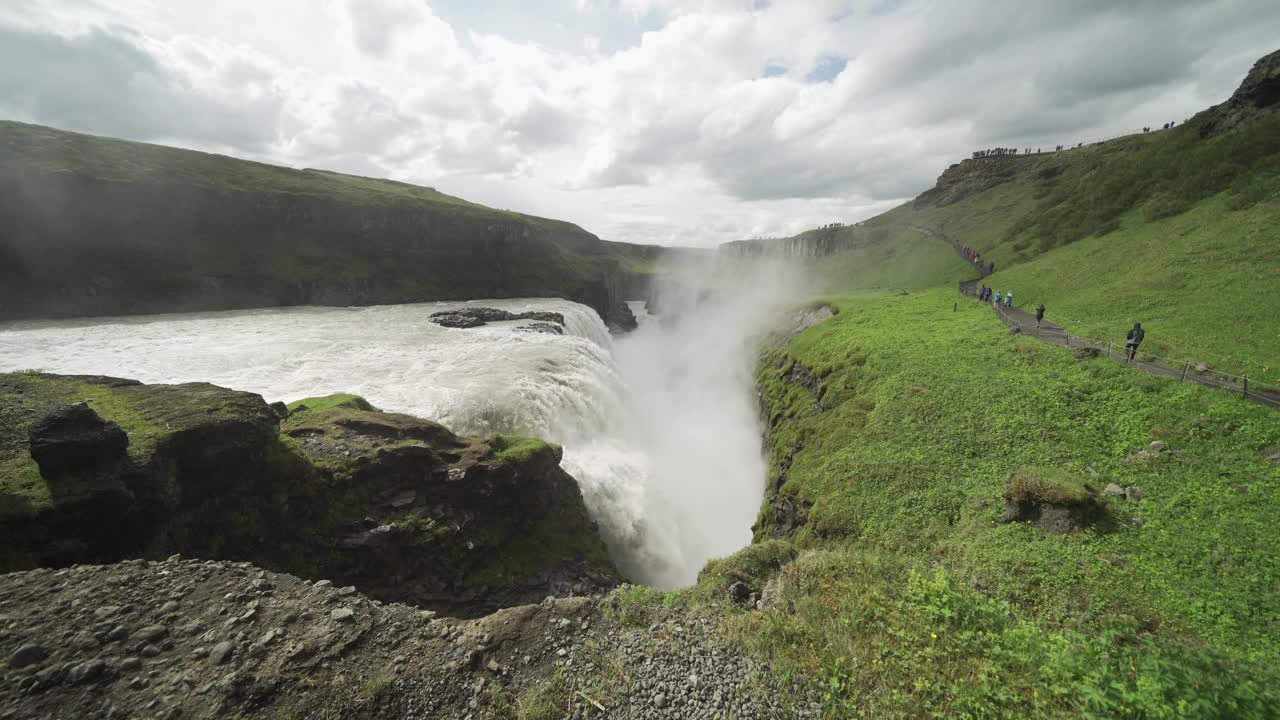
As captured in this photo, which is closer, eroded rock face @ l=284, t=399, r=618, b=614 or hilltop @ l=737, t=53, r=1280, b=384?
eroded rock face @ l=284, t=399, r=618, b=614

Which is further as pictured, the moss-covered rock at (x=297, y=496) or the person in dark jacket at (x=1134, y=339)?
the person in dark jacket at (x=1134, y=339)

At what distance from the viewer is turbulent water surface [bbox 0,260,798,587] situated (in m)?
26.0

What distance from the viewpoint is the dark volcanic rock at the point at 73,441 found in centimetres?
1023

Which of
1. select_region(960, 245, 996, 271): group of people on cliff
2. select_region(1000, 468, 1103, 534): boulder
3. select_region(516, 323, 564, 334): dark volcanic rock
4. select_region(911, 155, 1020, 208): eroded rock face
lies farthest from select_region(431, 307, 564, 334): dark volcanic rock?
select_region(911, 155, 1020, 208): eroded rock face

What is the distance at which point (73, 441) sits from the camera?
10.5 m

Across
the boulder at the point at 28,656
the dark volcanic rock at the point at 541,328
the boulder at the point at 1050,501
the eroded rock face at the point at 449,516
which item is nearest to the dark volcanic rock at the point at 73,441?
the eroded rock face at the point at 449,516

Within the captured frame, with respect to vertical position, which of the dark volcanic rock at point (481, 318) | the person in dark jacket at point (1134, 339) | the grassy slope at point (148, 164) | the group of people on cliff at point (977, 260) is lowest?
the person in dark jacket at point (1134, 339)

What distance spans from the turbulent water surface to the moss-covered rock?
204 inches

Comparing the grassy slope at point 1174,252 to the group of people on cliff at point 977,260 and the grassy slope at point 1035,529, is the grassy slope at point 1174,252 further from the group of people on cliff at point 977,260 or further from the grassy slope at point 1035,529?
the group of people on cliff at point 977,260

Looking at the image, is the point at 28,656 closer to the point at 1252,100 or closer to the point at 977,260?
the point at 977,260

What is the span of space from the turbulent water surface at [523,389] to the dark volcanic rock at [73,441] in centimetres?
1444

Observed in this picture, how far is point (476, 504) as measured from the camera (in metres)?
18.3

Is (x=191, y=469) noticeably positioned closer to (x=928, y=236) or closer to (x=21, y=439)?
(x=21, y=439)

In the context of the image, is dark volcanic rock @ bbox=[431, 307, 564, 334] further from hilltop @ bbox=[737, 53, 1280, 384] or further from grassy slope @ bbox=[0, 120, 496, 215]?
grassy slope @ bbox=[0, 120, 496, 215]
